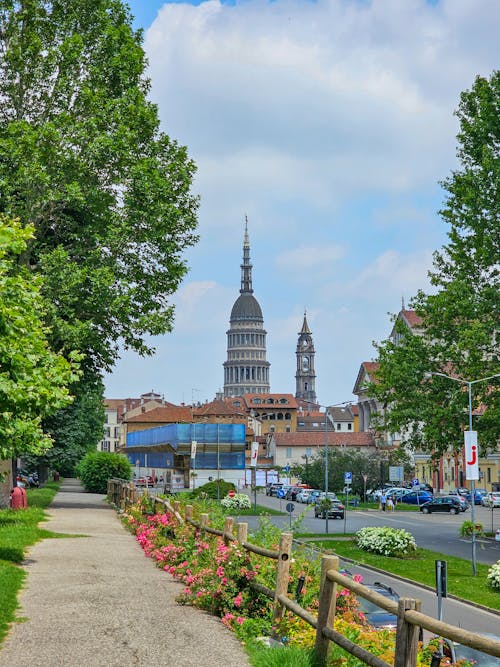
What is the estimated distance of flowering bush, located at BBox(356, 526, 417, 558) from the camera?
36.6 meters

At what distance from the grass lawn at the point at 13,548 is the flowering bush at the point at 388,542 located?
498 inches

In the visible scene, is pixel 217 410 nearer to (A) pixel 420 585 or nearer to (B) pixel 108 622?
(A) pixel 420 585

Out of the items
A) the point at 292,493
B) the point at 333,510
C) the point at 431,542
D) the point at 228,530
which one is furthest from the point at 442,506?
the point at 228,530

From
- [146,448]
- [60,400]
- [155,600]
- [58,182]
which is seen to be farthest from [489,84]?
[146,448]

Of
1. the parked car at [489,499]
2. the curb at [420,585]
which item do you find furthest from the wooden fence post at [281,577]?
the parked car at [489,499]

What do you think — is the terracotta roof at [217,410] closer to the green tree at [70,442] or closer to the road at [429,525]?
the green tree at [70,442]

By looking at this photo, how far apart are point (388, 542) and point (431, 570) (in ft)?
15.6

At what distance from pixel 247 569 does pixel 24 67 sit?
92.6ft

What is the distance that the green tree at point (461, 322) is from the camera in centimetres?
4078

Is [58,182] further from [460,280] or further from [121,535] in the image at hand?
[460,280]

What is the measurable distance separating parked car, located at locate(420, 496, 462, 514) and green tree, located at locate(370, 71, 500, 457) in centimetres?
3320

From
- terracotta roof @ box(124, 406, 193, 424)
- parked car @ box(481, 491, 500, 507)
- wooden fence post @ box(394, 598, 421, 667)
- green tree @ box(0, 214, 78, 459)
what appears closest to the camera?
wooden fence post @ box(394, 598, 421, 667)

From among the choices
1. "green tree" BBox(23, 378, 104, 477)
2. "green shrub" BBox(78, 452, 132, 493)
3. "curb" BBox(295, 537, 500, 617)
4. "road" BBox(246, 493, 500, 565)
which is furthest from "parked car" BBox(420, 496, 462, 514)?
"curb" BBox(295, 537, 500, 617)

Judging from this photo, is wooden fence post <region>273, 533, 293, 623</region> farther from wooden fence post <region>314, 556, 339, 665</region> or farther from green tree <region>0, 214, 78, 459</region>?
green tree <region>0, 214, 78, 459</region>
